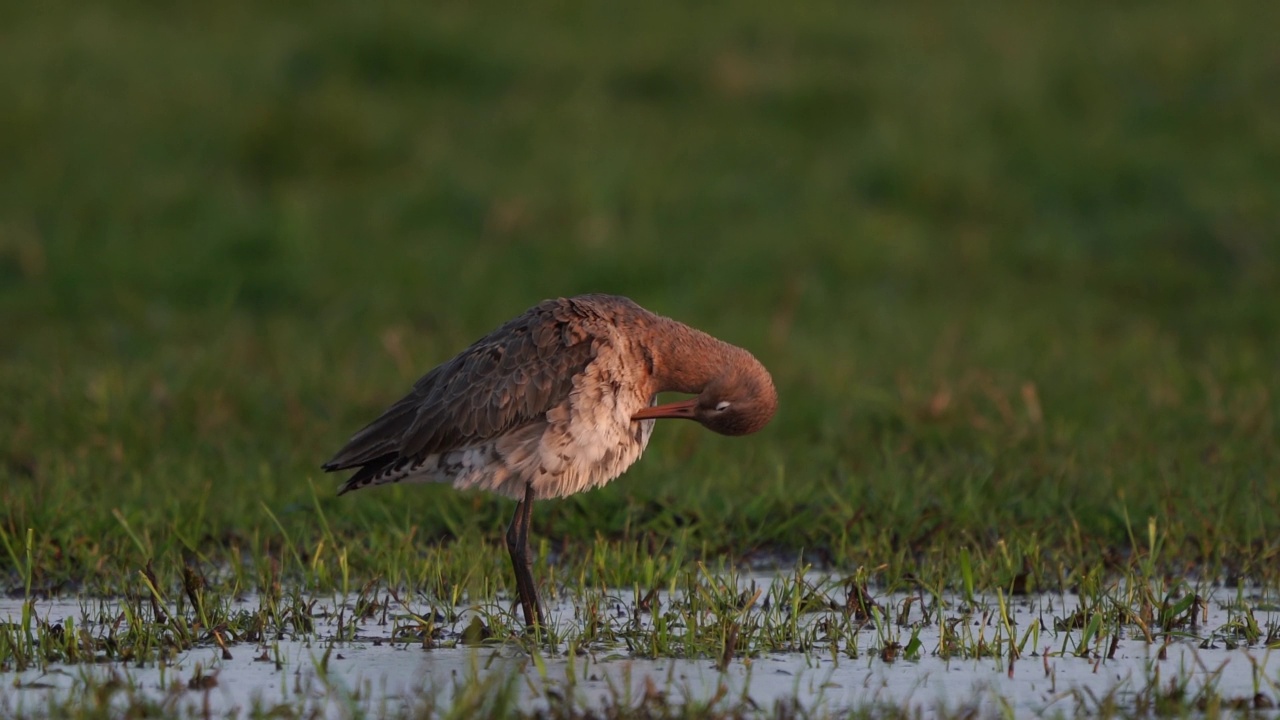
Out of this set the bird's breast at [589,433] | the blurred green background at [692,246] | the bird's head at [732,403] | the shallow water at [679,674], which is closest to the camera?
the shallow water at [679,674]

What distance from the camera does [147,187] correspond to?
11.2 m

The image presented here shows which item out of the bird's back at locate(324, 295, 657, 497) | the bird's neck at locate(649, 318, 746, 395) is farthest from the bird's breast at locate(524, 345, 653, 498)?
the bird's neck at locate(649, 318, 746, 395)

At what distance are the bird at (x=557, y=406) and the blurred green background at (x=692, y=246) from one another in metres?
0.54

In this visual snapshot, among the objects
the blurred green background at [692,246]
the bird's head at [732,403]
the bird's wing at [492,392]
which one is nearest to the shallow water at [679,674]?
the bird's wing at [492,392]

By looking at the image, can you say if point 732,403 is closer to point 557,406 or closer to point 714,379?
point 714,379

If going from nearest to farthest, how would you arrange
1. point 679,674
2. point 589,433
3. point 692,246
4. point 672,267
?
point 679,674, point 589,433, point 672,267, point 692,246

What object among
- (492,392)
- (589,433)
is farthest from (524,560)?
(492,392)

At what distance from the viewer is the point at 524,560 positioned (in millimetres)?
5562

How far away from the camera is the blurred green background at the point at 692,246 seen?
680 cm

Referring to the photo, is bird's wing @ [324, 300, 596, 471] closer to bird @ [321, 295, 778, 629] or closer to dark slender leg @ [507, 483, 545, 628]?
bird @ [321, 295, 778, 629]

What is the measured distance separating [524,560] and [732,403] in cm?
88

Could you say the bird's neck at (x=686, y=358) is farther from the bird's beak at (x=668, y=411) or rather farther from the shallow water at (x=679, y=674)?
the shallow water at (x=679, y=674)

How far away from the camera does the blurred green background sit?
22.3 ft

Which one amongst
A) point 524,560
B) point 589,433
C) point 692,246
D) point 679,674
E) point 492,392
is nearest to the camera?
point 679,674
